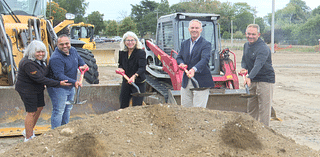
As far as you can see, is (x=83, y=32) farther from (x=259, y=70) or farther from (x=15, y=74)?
(x=259, y=70)

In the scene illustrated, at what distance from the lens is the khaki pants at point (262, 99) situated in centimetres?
445

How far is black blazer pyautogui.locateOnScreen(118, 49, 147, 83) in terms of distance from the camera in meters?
4.55

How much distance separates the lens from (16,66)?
533 centimetres

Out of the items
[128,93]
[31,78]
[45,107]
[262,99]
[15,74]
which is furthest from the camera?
[45,107]

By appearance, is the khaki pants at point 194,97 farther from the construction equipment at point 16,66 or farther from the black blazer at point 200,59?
the construction equipment at point 16,66

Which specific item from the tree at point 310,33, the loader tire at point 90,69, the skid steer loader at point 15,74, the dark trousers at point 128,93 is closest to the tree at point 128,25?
the tree at point 310,33

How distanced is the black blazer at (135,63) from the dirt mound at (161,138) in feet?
3.46

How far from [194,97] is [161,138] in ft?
4.44

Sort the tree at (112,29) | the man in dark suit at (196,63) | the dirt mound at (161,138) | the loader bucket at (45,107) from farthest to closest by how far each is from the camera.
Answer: the tree at (112,29)
the loader bucket at (45,107)
the man in dark suit at (196,63)
the dirt mound at (161,138)

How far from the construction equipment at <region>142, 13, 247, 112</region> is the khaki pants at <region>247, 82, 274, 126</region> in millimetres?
1187

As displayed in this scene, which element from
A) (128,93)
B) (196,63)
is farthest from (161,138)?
(128,93)

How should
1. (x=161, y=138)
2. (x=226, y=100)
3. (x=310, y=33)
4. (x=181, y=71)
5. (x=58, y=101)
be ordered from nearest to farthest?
1. (x=161, y=138)
2. (x=58, y=101)
3. (x=226, y=100)
4. (x=181, y=71)
5. (x=310, y=33)

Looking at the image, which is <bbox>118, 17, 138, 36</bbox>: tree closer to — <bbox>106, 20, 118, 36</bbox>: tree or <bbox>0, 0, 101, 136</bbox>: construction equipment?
<bbox>106, 20, 118, 36</bbox>: tree

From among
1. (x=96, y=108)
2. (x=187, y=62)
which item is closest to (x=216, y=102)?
(x=187, y=62)
